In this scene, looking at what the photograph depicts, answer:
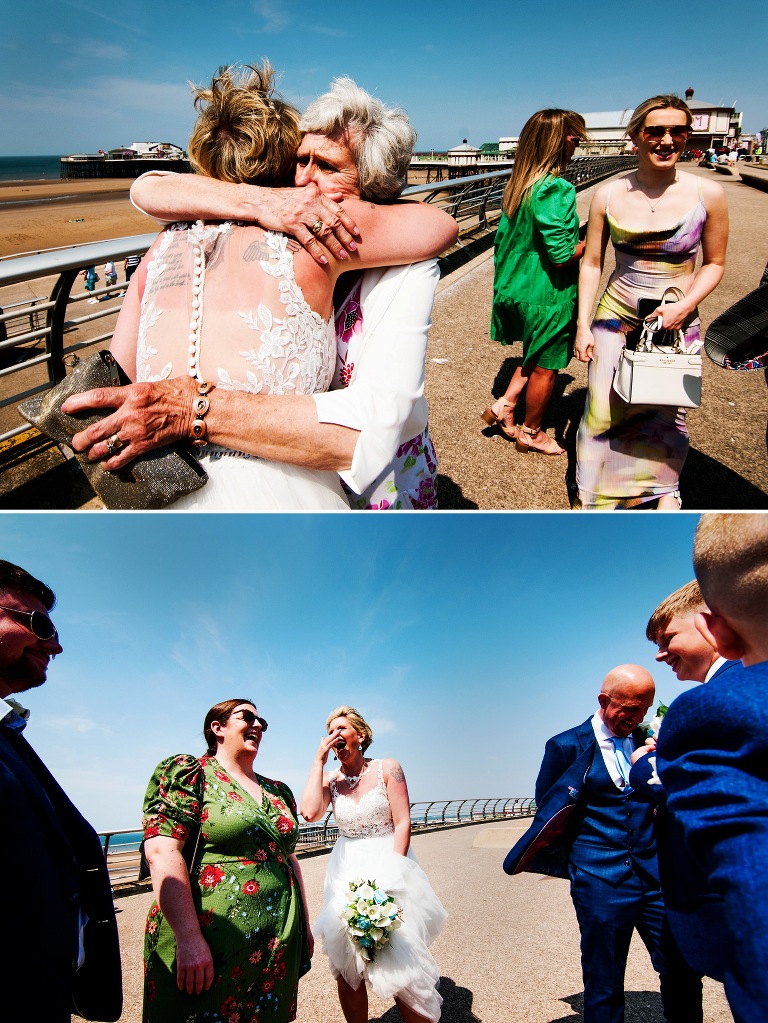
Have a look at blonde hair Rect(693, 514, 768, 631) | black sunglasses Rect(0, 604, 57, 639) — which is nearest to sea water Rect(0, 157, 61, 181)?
black sunglasses Rect(0, 604, 57, 639)

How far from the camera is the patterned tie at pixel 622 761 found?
95.6 inches

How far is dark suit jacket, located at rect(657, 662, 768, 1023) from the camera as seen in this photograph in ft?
3.01

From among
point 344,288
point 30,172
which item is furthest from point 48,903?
point 30,172

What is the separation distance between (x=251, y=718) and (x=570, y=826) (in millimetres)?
1267

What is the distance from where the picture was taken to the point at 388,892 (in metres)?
2.71

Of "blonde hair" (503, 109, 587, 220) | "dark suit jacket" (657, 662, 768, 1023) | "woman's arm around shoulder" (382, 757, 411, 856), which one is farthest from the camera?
"blonde hair" (503, 109, 587, 220)

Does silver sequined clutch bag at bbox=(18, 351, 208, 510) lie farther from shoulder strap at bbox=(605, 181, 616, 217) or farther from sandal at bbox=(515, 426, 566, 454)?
sandal at bbox=(515, 426, 566, 454)

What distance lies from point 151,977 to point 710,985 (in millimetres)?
2403

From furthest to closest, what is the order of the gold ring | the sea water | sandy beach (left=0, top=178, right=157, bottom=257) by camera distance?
the sea water
sandy beach (left=0, top=178, right=157, bottom=257)
the gold ring

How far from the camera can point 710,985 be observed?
2.95 meters

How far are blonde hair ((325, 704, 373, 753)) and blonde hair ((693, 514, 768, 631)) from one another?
2.17 m

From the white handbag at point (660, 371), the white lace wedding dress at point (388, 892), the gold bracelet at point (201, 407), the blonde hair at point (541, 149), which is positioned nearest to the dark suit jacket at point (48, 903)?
the gold bracelet at point (201, 407)

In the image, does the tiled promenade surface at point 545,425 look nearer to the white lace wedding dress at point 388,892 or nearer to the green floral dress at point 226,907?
the white lace wedding dress at point 388,892

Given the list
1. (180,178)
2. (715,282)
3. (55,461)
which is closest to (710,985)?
(715,282)
